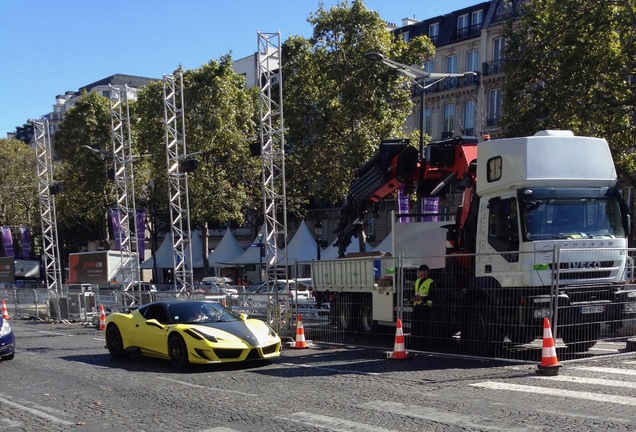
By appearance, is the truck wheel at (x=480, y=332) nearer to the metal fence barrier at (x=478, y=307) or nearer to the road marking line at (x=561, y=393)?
the metal fence barrier at (x=478, y=307)

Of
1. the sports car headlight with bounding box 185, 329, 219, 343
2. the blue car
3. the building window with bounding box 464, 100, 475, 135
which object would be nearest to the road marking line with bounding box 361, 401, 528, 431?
the sports car headlight with bounding box 185, 329, 219, 343

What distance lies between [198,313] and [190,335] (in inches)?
41.8

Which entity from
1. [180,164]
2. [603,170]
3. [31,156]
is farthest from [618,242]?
[31,156]

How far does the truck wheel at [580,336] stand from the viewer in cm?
1219

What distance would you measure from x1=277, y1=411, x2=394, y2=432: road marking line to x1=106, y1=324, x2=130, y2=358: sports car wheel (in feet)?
23.2

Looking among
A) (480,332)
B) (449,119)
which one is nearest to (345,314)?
(480,332)

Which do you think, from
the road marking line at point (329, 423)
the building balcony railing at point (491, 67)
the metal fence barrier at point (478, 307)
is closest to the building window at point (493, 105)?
the building balcony railing at point (491, 67)

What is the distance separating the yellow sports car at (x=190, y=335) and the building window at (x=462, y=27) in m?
40.1

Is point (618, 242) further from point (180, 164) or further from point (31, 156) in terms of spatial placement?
point (31, 156)

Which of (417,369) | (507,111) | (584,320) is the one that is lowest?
(417,369)

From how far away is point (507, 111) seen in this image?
90.8 ft

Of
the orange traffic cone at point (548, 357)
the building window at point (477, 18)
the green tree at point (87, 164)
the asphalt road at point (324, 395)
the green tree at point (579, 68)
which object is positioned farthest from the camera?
the green tree at point (87, 164)

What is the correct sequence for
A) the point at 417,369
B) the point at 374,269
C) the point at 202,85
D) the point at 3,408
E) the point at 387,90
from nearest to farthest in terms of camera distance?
the point at 3,408, the point at 417,369, the point at 374,269, the point at 387,90, the point at 202,85

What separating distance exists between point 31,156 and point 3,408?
60495 millimetres
